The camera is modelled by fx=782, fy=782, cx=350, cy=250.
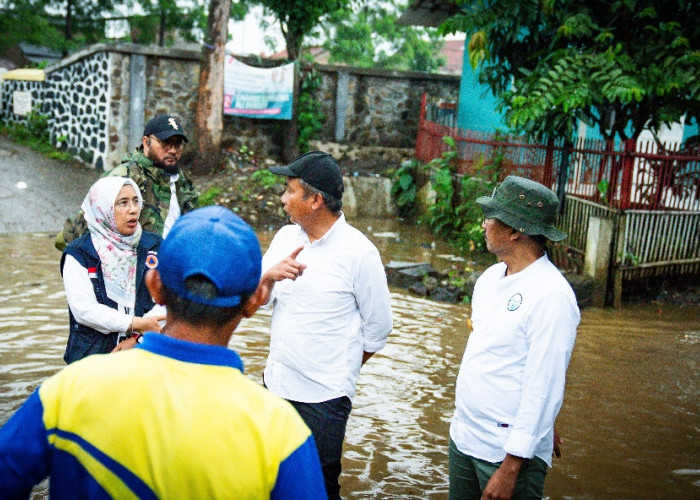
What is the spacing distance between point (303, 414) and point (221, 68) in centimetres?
1212

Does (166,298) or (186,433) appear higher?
(166,298)

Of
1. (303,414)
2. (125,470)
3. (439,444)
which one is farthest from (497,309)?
(439,444)

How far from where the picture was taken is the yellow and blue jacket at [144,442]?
1597 millimetres

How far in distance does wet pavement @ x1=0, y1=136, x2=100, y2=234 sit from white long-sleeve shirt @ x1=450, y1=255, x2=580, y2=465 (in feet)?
34.4

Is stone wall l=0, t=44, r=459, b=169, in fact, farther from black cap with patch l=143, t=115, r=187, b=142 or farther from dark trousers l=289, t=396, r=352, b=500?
dark trousers l=289, t=396, r=352, b=500

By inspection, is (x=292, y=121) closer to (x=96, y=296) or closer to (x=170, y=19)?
(x=170, y=19)

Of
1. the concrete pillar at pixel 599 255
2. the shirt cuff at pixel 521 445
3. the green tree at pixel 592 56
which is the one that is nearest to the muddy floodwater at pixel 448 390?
the concrete pillar at pixel 599 255

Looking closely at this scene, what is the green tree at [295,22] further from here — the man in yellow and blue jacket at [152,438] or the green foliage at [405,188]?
the man in yellow and blue jacket at [152,438]

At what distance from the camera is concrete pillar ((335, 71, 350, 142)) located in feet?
56.2

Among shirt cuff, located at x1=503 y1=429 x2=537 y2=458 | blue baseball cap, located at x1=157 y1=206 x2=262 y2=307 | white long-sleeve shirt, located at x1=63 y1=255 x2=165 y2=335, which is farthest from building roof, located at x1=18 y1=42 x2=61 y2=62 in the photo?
blue baseball cap, located at x1=157 y1=206 x2=262 y2=307

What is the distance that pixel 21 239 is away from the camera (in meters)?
11.5

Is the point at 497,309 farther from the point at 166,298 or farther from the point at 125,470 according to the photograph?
the point at 125,470

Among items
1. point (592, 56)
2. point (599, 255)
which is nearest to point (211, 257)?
point (599, 255)

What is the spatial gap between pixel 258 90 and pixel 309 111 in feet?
4.62
